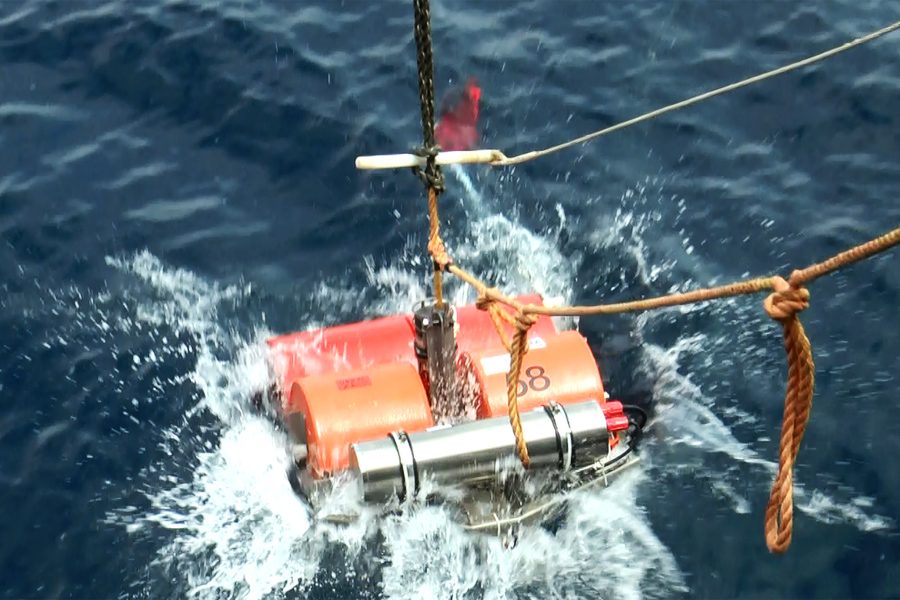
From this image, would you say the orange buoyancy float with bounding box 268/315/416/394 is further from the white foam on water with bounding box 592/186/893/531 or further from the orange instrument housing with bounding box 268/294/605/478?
the white foam on water with bounding box 592/186/893/531

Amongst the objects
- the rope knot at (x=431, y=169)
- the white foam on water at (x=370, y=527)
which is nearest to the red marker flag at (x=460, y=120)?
the white foam on water at (x=370, y=527)

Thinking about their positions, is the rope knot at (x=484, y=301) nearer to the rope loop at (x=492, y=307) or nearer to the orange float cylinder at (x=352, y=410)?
the rope loop at (x=492, y=307)

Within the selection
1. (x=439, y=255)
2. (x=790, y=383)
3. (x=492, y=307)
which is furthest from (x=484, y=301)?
(x=790, y=383)

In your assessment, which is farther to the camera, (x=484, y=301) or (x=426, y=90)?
(x=484, y=301)

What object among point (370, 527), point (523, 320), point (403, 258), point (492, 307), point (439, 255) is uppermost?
point (403, 258)

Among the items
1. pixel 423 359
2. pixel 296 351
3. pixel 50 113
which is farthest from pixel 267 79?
pixel 423 359

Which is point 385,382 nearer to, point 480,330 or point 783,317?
point 480,330
